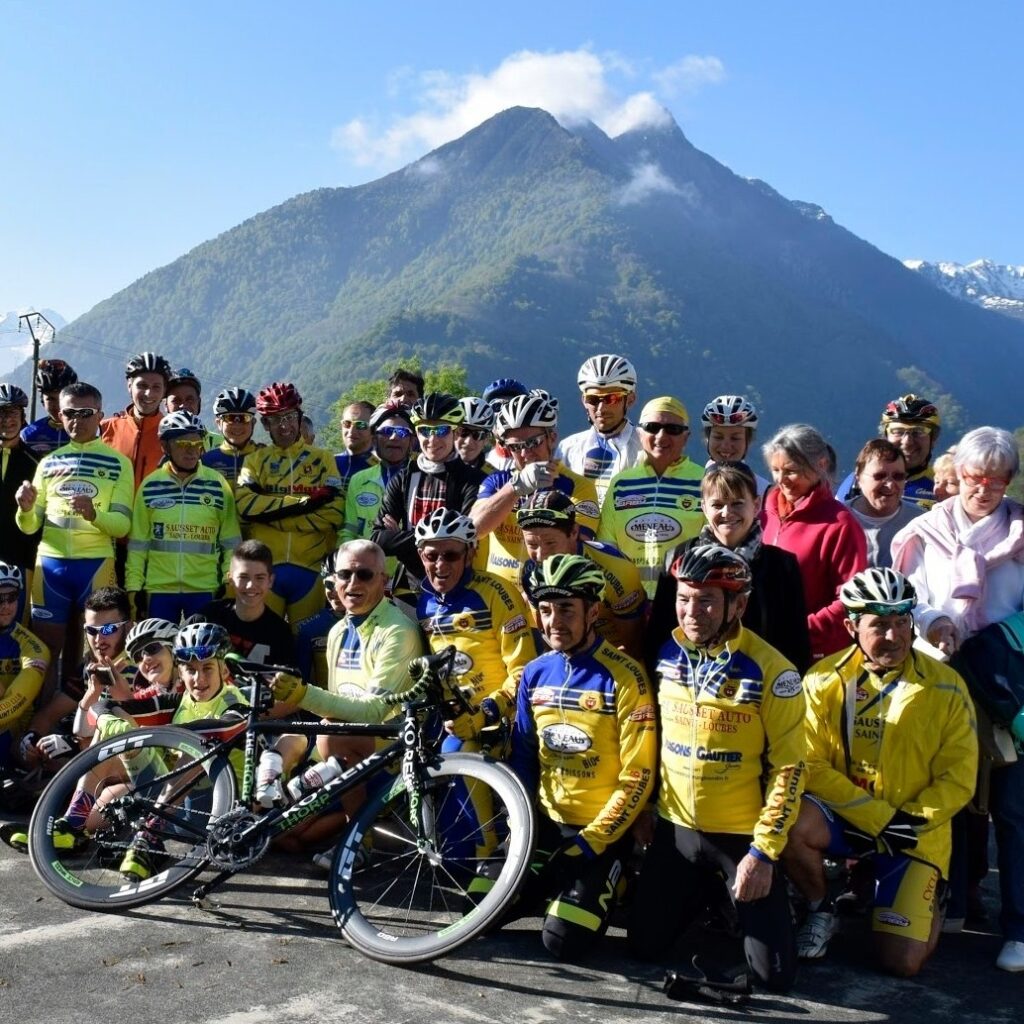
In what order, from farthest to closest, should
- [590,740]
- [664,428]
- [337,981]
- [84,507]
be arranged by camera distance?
[84,507], [664,428], [590,740], [337,981]

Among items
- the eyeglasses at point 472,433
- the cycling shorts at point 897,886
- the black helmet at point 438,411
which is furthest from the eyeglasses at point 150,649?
the cycling shorts at point 897,886

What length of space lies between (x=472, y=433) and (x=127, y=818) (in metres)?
3.41

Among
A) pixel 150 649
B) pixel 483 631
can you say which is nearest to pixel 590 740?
pixel 483 631

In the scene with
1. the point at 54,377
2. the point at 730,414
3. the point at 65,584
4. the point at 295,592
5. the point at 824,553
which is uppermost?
the point at 54,377

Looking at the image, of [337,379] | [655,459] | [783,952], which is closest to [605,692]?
[783,952]

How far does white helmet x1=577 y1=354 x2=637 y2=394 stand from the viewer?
7605 millimetres

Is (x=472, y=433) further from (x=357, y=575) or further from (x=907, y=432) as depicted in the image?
(x=907, y=432)

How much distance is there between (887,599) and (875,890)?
4.62ft

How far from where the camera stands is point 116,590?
7.93m

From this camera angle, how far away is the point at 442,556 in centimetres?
637

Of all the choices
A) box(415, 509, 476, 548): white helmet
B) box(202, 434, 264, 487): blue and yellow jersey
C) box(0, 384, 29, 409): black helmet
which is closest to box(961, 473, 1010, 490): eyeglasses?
box(415, 509, 476, 548): white helmet

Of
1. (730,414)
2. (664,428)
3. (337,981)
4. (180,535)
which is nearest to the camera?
(337,981)

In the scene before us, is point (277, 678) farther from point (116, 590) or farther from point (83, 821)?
point (116, 590)

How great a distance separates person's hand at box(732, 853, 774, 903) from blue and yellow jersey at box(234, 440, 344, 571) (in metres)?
4.40
